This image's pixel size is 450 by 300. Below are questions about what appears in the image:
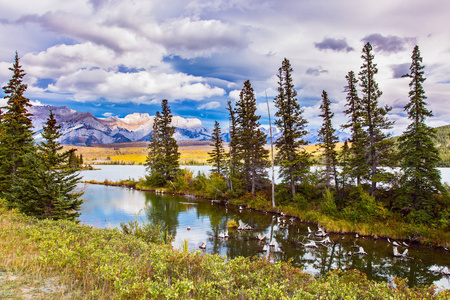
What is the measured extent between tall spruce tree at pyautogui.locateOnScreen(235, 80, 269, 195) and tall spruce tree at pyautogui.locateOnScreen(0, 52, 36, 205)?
940 inches

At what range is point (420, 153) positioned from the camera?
64.1ft

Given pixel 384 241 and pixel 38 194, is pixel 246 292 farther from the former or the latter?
pixel 384 241

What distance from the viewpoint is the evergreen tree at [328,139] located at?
87.7 feet

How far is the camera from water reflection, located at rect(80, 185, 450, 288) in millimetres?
14469

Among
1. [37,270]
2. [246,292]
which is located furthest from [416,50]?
[37,270]

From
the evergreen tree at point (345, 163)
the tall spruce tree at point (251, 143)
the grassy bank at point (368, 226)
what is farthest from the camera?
the tall spruce tree at point (251, 143)

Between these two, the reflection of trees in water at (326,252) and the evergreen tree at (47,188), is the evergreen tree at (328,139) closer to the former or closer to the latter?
the reflection of trees in water at (326,252)

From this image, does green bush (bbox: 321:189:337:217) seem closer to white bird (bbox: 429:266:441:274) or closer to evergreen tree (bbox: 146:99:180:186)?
white bird (bbox: 429:266:441:274)

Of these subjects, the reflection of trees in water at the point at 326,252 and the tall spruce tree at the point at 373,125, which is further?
the tall spruce tree at the point at 373,125

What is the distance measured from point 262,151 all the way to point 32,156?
26.5 m

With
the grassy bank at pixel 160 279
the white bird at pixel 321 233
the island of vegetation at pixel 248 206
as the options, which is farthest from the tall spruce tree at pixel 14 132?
the white bird at pixel 321 233

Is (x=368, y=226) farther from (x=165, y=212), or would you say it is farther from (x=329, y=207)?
(x=165, y=212)

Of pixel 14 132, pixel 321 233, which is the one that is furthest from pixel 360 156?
pixel 14 132

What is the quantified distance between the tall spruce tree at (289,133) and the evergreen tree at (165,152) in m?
25.6
